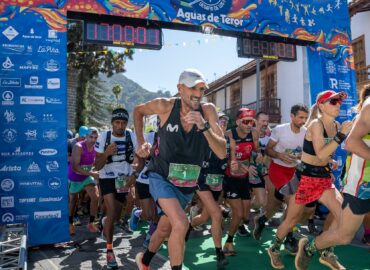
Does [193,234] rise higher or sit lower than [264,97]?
lower

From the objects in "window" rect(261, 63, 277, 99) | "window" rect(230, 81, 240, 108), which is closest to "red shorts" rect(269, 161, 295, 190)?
"window" rect(261, 63, 277, 99)

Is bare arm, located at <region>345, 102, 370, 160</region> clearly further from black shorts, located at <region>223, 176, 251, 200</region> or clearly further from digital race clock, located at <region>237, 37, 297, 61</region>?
digital race clock, located at <region>237, 37, 297, 61</region>

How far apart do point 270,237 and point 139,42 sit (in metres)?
4.45

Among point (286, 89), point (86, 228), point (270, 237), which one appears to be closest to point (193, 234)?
point (270, 237)

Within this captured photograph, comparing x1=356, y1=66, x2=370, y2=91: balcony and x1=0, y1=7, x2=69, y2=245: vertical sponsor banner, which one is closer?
x1=0, y1=7, x2=69, y2=245: vertical sponsor banner

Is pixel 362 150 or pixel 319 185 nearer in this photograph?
pixel 362 150

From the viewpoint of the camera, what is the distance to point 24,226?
5.35 meters

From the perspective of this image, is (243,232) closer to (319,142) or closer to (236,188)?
(236,188)

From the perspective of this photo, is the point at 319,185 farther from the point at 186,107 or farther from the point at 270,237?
the point at 270,237

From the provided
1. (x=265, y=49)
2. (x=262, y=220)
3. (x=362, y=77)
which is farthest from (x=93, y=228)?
(x=362, y=77)

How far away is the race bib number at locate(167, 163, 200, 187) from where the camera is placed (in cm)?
353

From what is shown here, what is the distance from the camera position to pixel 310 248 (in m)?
3.78

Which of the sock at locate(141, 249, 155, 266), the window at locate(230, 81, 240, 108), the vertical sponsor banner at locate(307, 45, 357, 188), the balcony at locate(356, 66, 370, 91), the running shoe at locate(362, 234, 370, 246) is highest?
the window at locate(230, 81, 240, 108)

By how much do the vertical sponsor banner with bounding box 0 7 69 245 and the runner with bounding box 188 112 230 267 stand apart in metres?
2.41
